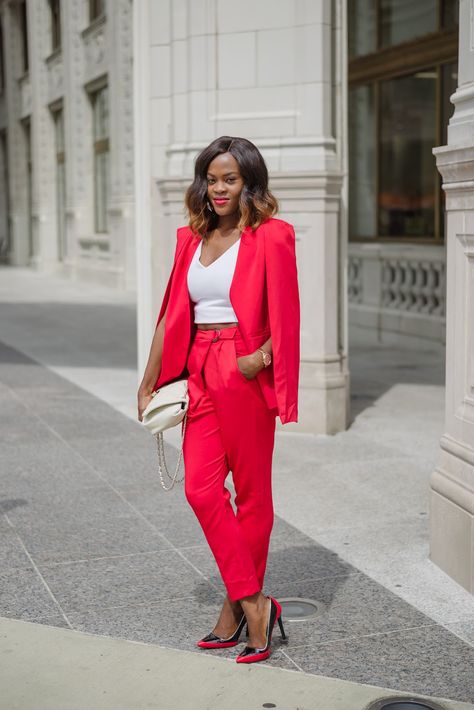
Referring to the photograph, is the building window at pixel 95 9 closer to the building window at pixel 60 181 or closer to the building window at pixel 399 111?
the building window at pixel 60 181

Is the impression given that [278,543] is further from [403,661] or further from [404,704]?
[404,704]

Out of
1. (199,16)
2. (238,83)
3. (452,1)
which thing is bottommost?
(238,83)

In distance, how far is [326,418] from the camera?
8.31 metres

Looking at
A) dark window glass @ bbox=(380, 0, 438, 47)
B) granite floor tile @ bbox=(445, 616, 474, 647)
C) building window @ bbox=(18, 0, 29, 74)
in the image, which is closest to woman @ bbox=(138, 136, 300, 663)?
granite floor tile @ bbox=(445, 616, 474, 647)

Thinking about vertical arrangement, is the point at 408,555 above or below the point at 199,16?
below

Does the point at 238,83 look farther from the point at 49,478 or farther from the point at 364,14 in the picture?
the point at 364,14

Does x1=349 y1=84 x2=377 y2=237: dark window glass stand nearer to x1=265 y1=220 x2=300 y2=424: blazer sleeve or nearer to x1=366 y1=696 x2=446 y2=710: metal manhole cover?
x1=265 y1=220 x2=300 y2=424: blazer sleeve

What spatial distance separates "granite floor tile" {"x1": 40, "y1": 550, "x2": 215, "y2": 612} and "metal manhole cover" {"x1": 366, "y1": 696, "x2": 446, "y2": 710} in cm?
131

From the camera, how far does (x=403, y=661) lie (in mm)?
4078

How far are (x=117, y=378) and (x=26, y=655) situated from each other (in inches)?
285

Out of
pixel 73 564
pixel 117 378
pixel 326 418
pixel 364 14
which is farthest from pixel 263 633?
pixel 364 14

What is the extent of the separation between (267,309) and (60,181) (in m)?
30.9

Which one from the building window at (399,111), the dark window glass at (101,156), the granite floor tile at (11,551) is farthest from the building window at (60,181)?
the granite floor tile at (11,551)

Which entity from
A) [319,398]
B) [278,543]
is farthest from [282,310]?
[319,398]
